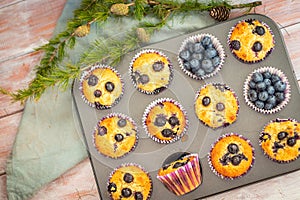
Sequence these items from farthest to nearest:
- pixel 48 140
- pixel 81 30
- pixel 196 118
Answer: pixel 48 140 < pixel 196 118 < pixel 81 30

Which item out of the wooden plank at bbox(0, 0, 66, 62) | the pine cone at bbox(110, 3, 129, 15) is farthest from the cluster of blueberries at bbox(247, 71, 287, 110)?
the wooden plank at bbox(0, 0, 66, 62)

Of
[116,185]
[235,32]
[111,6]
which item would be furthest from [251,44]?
[116,185]

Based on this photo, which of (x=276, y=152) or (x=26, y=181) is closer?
(x=276, y=152)

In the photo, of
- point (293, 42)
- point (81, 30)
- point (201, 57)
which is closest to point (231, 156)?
point (201, 57)

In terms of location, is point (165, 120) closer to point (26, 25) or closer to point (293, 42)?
point (293, 42)

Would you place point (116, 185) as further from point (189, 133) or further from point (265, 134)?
point (265, 134)

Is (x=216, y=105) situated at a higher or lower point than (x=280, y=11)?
lower

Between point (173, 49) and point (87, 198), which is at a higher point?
point (173, 49)
